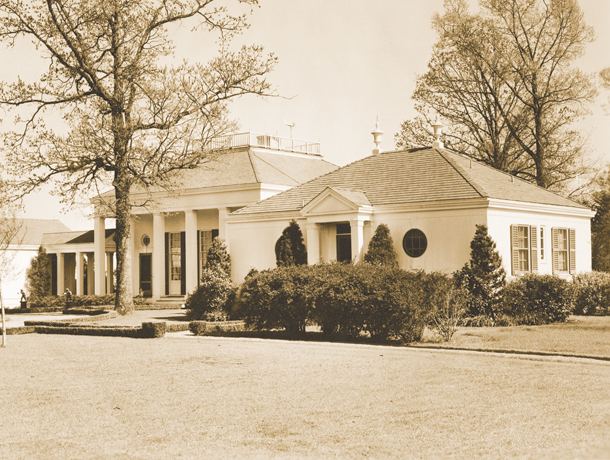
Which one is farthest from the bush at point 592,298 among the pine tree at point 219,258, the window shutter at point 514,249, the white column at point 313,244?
the pine tree at point 219,258

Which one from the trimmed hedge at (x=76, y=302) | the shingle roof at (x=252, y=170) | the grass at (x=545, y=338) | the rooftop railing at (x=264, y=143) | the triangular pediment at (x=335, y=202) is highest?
the rooftop railing at (x=264, y=143)

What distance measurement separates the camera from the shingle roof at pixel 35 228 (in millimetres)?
58656

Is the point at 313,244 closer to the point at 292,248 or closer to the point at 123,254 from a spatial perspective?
the point at 292,248

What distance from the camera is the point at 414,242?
31516 mm

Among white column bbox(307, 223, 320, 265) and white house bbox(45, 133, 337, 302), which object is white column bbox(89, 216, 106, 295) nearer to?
white house bbox(45, 133, 337, 302)

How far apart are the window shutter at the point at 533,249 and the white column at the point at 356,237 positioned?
620cm

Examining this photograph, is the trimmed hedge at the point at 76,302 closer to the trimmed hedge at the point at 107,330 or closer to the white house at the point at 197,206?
the white house at the point at 197,206

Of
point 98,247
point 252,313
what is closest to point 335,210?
point 252,313

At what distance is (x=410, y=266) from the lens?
31.7 meters

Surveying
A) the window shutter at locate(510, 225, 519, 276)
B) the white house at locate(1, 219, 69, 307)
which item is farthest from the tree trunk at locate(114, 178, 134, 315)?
the white house at locate(1, 219, 69, 307)

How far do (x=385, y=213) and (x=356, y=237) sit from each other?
4.59ft

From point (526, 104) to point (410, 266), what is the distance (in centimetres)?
1608

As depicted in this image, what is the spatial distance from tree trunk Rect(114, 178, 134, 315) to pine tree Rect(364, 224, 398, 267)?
10.7 m

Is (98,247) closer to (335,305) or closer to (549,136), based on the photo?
(549,136)
